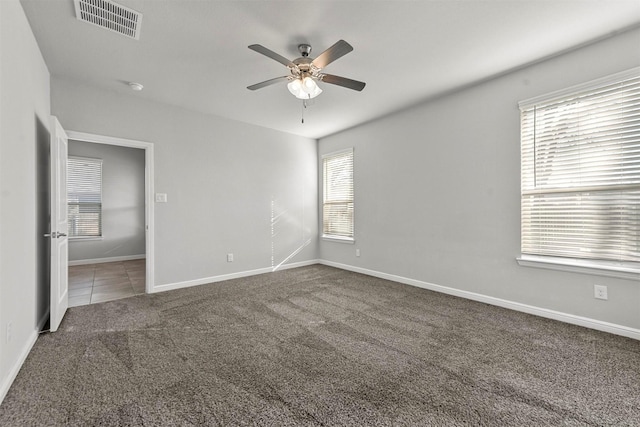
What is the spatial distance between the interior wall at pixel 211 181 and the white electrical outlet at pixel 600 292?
4092 mm

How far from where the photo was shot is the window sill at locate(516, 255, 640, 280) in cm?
240

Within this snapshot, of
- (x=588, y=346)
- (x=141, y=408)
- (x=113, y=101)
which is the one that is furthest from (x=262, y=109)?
(x=588, y=346)

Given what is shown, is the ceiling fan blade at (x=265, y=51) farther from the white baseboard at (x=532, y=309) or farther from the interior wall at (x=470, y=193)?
the white baseboard at (x=532, y=309)

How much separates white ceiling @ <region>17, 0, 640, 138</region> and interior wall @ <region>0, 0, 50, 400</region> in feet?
1.13

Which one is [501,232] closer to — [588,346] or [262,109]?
[588,346]

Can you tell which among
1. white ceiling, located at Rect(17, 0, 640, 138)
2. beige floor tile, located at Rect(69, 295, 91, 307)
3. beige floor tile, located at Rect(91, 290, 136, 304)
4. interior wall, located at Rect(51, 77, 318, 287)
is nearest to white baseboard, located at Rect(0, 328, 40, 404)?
beige floor tile, located at Rect(69, 295, 91, 307)

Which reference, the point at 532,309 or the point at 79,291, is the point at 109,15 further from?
the point at 532,309

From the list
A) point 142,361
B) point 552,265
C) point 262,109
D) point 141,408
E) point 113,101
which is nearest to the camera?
point 141,408

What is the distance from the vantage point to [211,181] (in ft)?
14.3

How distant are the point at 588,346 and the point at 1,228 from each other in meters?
4.22

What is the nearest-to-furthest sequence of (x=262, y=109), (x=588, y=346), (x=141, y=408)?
(x=141, y=408)
(x=588, y=346)
(x=262, y=109)

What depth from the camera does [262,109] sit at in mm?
4094

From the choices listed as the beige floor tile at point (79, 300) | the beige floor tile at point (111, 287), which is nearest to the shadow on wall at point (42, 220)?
the beige floor tile at point (79, 300)

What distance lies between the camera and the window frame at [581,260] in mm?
2406
